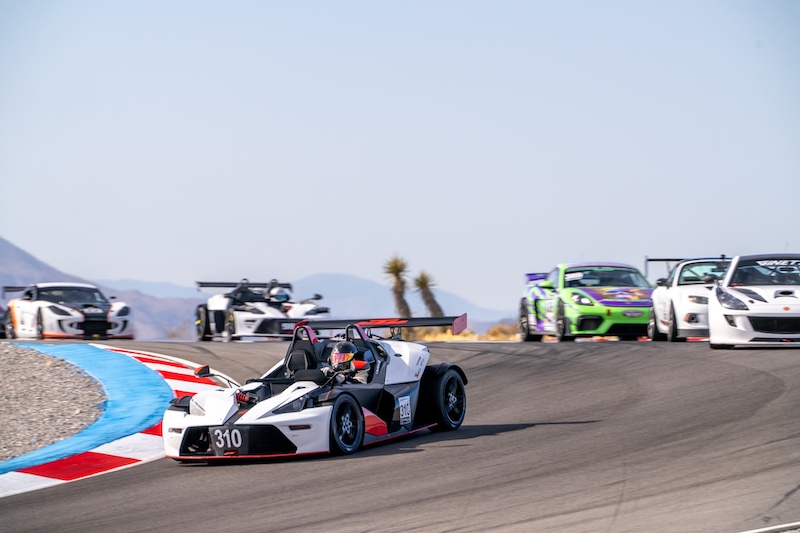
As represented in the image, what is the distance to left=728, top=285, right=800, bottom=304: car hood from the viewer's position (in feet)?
47.7

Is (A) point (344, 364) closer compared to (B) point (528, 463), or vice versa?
(B) point (528, 463)

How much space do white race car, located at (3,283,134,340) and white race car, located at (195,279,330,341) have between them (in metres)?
2.02

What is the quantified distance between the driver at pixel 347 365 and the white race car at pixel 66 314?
1489 cm

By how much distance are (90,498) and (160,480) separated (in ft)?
2.50

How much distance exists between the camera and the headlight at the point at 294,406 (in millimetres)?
8922

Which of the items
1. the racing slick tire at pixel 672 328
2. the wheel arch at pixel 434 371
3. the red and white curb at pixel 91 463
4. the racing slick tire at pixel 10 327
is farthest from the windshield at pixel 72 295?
the wheel arch at pixel 434 371

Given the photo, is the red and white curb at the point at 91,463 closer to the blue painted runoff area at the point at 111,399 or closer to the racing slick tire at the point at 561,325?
the blue painted runoff area at the point at 111,399

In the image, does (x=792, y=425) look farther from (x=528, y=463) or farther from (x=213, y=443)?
(x=213, y=443)

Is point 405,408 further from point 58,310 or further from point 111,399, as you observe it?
point 58,310

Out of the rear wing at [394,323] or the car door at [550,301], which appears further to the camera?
the car door at [550,301]

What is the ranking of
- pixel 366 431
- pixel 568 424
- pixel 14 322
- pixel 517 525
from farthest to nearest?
1. pixel 14 322
2. pixel 568 424
3. pixel 366 431
4. pixel 517 525

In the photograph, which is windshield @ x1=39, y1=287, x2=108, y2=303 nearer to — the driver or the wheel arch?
the wheel arch

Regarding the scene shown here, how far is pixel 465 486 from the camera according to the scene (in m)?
7.43

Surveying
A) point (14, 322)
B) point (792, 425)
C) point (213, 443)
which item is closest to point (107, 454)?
point (213, 443)
